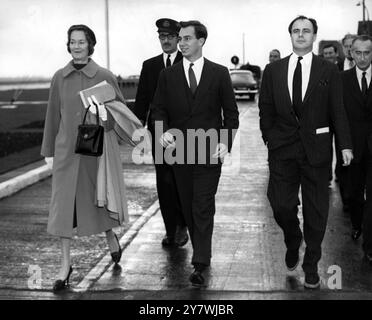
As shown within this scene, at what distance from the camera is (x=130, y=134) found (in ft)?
20.4

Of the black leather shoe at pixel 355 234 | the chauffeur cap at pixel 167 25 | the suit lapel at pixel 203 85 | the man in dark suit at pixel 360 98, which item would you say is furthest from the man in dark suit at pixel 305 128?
the black leather shoe at pixel 355 234

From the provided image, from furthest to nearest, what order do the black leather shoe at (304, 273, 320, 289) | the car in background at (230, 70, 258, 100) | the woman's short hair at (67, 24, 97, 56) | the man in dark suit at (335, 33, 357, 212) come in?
the car in background at (230, 70, 258, 100) < the man in dark suit at (335, 33, 357, 212) < the woman's short hair at (67, 24, 97, 56) < the black leather shoe at (304, 273, 320, 289)

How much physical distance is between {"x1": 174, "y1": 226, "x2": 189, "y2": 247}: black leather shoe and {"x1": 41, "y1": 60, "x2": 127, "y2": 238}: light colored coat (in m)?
1.30

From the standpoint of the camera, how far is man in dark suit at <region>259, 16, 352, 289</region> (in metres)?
5.85

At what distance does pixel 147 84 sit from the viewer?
292 inches

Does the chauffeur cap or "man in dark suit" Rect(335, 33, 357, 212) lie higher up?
the chauffeur cap

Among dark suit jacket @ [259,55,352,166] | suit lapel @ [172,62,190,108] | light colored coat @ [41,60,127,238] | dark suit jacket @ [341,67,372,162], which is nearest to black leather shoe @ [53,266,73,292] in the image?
light colored coat @ [41,60,127,238]

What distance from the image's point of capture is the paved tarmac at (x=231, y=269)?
5.72 meters

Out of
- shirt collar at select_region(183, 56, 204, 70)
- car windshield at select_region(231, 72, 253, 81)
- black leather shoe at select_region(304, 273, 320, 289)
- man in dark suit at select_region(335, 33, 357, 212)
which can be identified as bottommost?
car windshield at select_region(231, 72, 253, 81)

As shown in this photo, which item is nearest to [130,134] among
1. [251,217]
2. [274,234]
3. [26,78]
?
[274,234]

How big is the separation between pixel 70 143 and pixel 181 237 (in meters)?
1.75

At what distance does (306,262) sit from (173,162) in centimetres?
129

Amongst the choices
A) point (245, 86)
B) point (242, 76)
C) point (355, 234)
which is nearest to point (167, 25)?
point (355, 234)

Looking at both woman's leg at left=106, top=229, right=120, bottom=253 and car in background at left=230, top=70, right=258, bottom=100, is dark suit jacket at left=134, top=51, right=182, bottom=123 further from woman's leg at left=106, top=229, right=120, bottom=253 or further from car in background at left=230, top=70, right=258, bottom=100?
car in background at left=230, top=70, right=258, bottom=100
